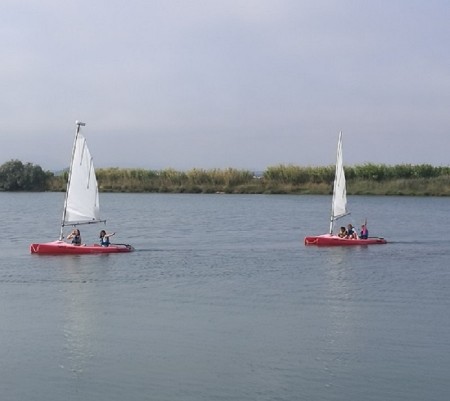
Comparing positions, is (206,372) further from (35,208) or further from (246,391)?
(35,208)

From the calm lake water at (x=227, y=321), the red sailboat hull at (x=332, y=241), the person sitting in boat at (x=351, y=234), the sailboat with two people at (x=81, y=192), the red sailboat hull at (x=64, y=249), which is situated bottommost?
the calm lake water at (x=227, y=321)

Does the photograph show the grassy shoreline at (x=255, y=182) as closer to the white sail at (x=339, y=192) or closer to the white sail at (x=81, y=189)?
the white sail at (x=339, y=192)

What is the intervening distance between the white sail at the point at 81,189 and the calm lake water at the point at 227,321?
108 inches

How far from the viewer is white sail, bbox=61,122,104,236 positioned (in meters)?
41.5

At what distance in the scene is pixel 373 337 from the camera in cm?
2325

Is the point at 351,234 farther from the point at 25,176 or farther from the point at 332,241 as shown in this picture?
the point at 25,176

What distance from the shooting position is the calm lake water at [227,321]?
1894 centimetres

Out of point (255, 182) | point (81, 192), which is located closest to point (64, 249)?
point (81, 192)

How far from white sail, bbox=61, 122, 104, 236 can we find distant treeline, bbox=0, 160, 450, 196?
59.4m

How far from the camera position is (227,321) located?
25078 millimetres

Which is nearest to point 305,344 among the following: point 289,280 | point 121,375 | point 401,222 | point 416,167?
point 121,375

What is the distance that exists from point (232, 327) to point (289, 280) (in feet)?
31.2

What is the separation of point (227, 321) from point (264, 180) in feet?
258

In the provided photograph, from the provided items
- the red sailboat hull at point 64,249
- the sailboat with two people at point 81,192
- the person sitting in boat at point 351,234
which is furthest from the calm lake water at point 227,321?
the sailboat with two people at point 81,192
